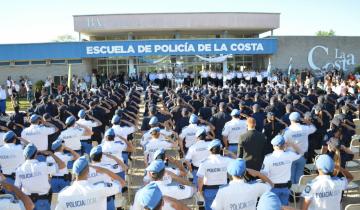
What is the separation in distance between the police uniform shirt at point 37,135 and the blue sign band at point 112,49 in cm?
2150

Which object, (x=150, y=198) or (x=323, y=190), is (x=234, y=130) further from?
(x=150, y=198)

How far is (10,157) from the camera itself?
6656 mm

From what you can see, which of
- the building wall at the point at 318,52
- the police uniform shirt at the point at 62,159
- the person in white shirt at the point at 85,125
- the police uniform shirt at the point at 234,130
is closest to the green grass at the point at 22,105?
the person in white shirt at the point at 85,125

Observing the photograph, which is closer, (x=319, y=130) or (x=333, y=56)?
(x=319, y=130)

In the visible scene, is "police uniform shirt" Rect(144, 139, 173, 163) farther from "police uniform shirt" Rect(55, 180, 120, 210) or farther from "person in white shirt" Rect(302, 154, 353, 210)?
"person in white shirt" Rect(302, 154, 353, 210)

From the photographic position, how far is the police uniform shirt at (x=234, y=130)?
8531 millimetres

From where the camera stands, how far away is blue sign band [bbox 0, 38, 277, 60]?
2941 centimetres

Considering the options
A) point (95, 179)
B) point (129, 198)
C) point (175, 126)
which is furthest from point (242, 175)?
Result: point (175, 126)

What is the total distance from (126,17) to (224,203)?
30.6 meters

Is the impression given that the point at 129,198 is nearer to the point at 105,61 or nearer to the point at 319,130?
the point at 319,130

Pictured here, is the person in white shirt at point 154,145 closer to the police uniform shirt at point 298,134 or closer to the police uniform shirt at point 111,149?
the police uniform shirt at point 111,149

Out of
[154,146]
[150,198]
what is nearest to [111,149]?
[154,146]

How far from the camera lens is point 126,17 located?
3319 cm

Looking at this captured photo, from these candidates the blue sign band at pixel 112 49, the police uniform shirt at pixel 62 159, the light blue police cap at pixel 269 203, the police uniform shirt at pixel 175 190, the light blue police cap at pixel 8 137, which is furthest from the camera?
the blue sign band at pixel 112 49
